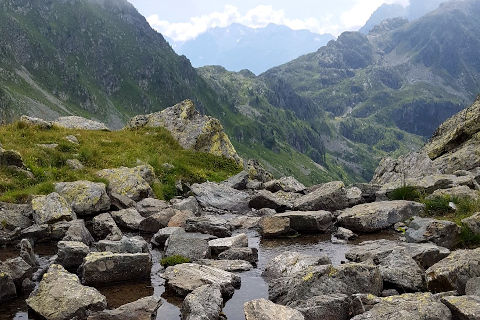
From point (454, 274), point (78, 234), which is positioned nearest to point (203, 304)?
point (454, 274)

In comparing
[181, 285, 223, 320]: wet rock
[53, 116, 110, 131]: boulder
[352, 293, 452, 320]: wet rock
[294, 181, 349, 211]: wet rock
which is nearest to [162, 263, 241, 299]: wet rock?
[181, 285, 223, 320]: wet rock

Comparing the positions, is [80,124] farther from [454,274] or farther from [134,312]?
[454,274]

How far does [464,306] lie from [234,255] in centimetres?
858

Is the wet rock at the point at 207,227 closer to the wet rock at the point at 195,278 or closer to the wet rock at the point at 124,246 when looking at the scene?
the wet rock at the point at 124,246

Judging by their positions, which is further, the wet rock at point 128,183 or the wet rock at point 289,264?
the wet rock at point 128,183

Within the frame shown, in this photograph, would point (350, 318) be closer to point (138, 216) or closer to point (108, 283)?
point (108, 283)

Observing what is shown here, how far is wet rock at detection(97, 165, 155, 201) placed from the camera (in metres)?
24.9

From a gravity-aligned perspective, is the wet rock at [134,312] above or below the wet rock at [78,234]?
below

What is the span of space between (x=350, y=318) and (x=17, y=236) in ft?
47.1

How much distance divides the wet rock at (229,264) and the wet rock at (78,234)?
522 centimetres

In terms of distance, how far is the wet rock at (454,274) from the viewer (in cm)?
1200

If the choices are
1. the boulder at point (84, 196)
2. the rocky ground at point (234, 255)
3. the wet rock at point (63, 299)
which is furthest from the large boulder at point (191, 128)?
the wet rock at point (63, 299)

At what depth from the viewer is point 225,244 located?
56.7 ft

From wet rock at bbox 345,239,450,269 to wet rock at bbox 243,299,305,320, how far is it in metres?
5.41
